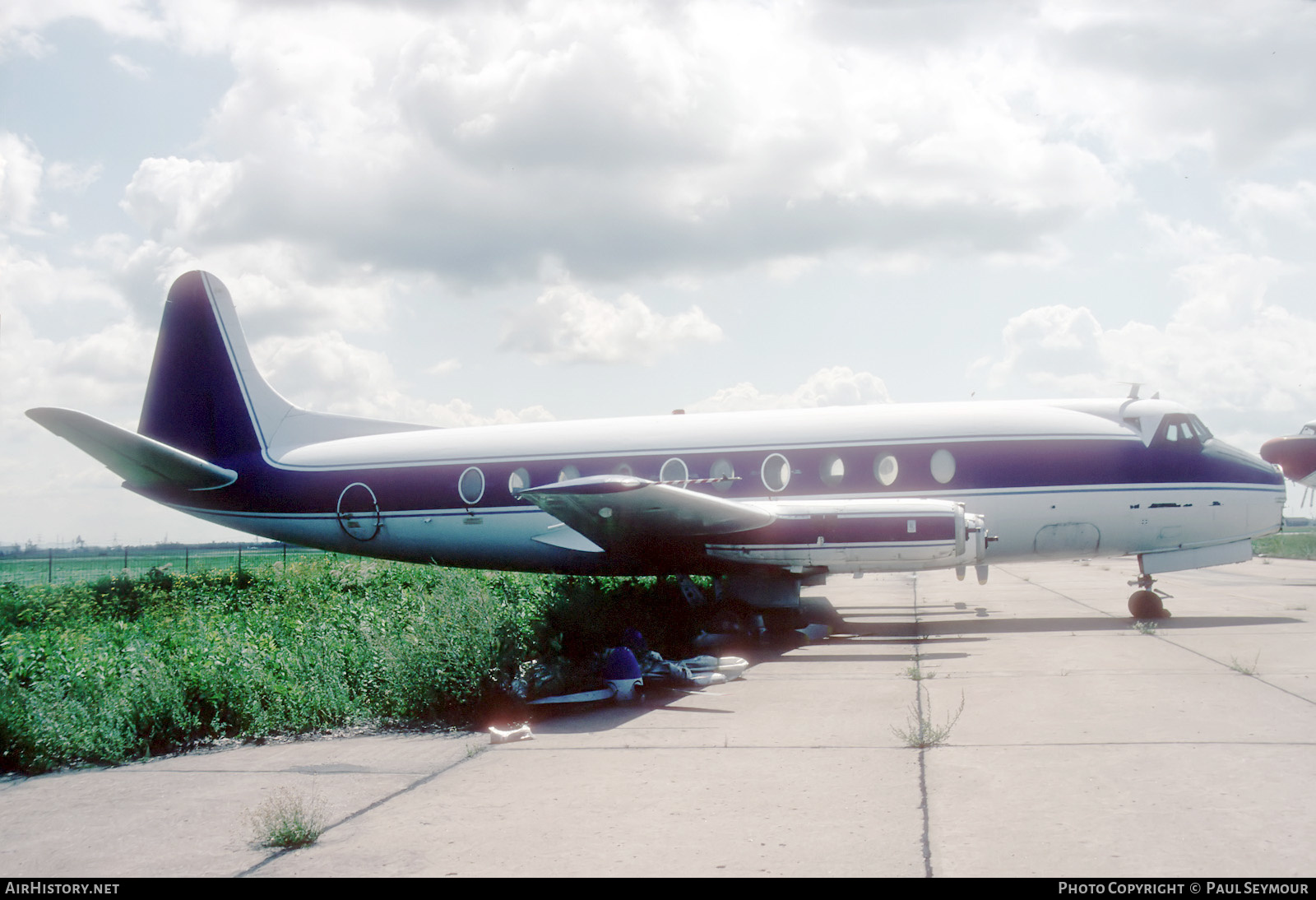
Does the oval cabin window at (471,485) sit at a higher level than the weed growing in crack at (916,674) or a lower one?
higher

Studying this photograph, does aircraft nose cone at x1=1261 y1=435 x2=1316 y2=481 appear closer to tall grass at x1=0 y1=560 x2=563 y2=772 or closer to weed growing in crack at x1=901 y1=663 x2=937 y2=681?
weed growing in crack at x1=901 y1=663 x2=937 y2=681

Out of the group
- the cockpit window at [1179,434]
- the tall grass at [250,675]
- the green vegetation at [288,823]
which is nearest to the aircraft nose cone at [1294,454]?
the cockpit window at [1179,434]

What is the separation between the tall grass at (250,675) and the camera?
8047mm

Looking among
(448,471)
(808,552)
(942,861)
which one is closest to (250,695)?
(942,861)

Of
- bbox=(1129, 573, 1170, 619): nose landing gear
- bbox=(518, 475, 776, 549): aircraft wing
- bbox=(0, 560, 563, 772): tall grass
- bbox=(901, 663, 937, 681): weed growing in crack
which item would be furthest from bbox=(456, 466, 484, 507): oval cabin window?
bbox=(1129, 573, 1170, 619): nose landing gear

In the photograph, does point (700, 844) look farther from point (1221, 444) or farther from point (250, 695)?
point (1221, 444)

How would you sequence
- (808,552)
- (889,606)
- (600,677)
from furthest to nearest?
(889,606) < (808,552) < (600,677)

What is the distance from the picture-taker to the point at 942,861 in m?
4.68

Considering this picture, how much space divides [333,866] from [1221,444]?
16406mm

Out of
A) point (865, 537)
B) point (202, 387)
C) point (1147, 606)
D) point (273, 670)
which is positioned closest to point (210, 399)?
point (202, 387)

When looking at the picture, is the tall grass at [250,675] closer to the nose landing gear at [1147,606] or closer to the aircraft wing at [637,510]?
the aircraft wing at [637,510]

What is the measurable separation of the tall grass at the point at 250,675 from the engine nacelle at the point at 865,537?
323 centimetres

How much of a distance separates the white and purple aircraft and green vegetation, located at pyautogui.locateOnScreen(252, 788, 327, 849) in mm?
5905
